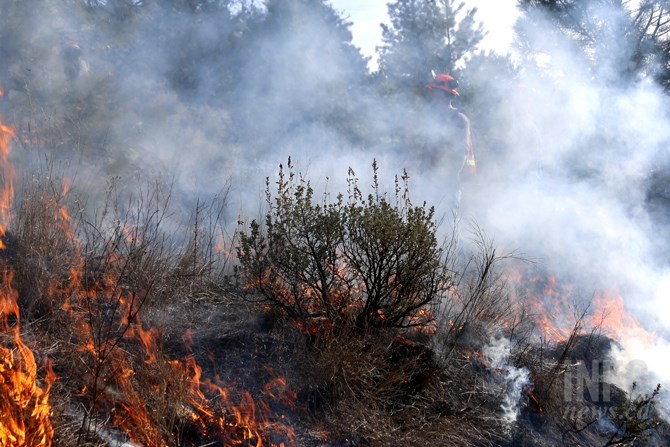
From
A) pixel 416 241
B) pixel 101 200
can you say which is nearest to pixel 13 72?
pixel 101 200

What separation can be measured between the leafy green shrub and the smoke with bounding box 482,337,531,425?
92cm

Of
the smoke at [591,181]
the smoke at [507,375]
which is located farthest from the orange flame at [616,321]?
the smoke at [507,375]

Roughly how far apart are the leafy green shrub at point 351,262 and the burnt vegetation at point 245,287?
0.02 meters

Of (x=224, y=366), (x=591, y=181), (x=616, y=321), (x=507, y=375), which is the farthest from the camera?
(x=591, y=181)

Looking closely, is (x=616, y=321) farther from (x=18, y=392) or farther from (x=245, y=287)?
(x=18, y=392)

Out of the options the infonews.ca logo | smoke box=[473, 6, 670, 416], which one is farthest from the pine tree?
the infonews.ca logo

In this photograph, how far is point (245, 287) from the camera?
465 cm

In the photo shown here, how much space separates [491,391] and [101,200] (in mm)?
5455

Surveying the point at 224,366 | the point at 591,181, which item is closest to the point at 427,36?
the point at 591,181

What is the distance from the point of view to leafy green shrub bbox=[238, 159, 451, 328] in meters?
4.05

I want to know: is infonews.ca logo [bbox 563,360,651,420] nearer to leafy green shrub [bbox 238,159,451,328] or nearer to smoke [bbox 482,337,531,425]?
smoke [bbox 482,337,531,425]

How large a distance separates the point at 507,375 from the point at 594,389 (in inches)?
40.1

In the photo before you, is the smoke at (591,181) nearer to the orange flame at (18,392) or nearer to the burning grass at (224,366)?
the burning grass at (224,366)

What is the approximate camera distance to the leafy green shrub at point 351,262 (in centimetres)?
405
